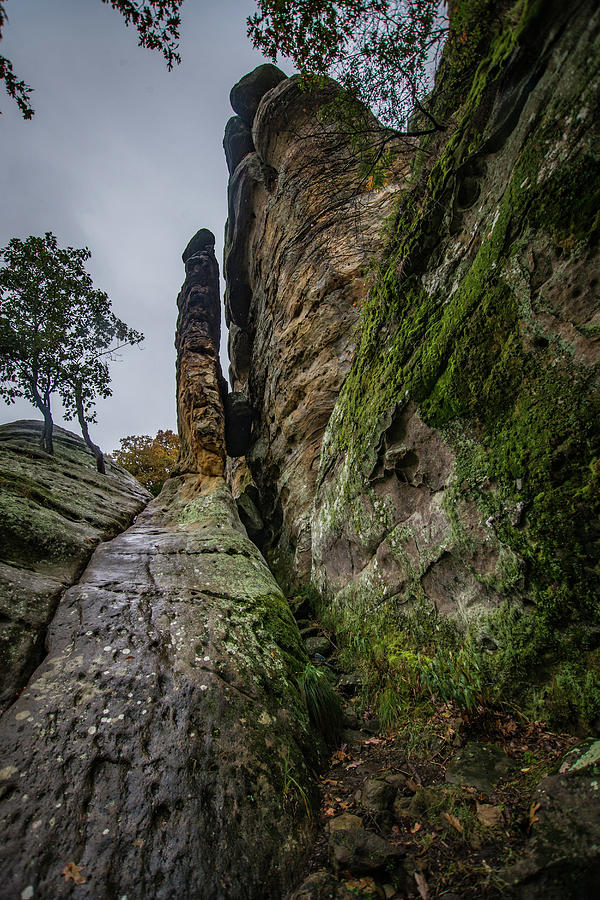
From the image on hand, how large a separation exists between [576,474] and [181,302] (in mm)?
20529

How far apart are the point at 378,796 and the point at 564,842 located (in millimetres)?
1369

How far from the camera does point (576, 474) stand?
2.84m

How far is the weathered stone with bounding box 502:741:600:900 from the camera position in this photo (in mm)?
1655

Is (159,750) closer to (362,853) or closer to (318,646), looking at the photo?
(362,853)

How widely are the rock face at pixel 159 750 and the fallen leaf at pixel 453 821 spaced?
101 centimetres

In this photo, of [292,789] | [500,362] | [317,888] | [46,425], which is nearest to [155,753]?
[292,789]

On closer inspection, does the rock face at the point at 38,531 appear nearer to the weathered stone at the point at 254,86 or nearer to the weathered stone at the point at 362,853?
the weathered stone at the point at 362,853

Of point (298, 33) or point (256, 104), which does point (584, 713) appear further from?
point (256, 104)

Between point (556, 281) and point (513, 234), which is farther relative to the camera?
point (513, 234)

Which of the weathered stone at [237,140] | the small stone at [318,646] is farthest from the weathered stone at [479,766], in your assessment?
the weathered stone at [237,140]

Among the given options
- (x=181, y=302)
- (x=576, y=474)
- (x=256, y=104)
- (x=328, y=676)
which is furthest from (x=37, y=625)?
(x=256, y=104)

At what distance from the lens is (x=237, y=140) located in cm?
1806

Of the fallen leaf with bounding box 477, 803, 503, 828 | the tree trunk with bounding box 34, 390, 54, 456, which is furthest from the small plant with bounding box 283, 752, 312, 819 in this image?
the tree trunk with bounding box 34, 390, 54, 456

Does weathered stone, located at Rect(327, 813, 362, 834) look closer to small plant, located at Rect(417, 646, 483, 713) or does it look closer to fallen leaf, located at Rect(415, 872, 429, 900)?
fallen leaf, located at Rect(415, 872, 429, 900)
